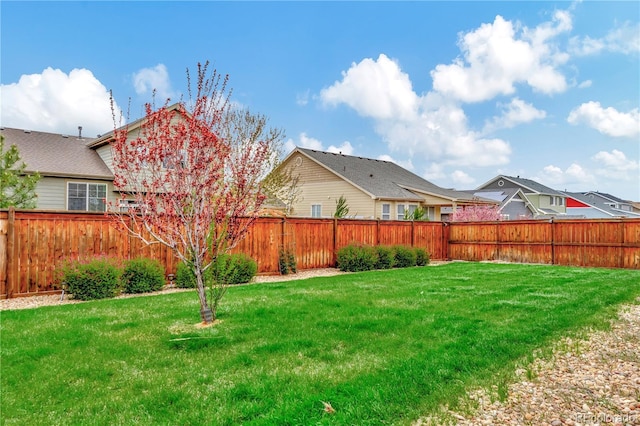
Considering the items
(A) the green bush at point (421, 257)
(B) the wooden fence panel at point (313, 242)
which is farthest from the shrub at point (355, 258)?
(A) the green bush at point (421, 257)

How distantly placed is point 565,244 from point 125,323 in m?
15.7

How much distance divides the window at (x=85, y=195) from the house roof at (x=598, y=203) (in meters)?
51.9

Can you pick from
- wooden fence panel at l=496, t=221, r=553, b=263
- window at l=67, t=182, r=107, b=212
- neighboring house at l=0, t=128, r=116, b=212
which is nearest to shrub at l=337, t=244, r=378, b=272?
wooden fence panel at l=496, t=221, r=553, b=263

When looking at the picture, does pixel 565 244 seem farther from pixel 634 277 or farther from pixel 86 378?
pixel 86 378

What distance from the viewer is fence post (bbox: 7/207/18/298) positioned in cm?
884

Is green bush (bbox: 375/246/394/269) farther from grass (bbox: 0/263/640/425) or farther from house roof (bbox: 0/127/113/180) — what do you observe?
house roof (bbox: 0/127/113/180)

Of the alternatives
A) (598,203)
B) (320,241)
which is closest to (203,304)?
(320,241)

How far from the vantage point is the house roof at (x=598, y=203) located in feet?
168

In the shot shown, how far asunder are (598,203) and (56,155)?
61.0 meters

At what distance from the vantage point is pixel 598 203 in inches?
2179

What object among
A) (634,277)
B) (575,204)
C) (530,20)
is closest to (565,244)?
(634,277)

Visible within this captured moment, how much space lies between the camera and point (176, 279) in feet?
34.3

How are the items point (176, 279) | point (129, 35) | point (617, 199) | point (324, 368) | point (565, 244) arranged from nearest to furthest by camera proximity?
point (324, 368), point (176, 279), point (129, 35), point (565, 244), point (617, 199)

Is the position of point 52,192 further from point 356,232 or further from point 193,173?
point 193,173
